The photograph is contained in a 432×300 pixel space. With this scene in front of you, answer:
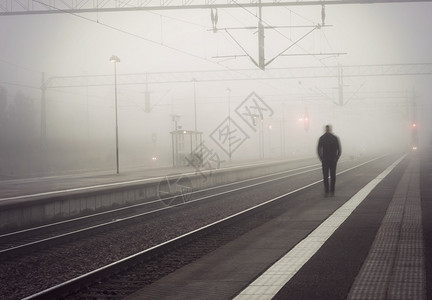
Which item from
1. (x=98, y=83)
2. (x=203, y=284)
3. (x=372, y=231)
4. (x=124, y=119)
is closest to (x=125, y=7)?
(x=372, y=231)

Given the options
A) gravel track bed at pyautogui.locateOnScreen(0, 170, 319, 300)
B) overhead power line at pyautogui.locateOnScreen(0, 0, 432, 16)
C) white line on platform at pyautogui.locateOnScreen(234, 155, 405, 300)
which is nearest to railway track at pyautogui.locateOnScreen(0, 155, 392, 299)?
gravel track bed at pyautogui.locateOnScreen(0, 170, 319, 300)

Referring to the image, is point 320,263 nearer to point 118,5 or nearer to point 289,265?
point 289,265

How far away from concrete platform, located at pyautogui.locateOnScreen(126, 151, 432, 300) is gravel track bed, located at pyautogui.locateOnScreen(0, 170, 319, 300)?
1967mm

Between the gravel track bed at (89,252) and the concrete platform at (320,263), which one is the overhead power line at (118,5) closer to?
the gravel track bed at (89,252)

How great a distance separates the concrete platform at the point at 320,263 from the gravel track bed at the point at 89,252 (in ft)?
6.45

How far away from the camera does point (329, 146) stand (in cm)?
1570

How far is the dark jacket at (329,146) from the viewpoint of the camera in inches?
617

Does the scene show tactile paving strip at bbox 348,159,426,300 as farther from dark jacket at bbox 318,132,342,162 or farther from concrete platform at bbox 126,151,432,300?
dark jacket at bbox 318,132,342,162

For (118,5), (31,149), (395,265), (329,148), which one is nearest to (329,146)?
(329,148)

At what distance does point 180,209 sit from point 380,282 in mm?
11642

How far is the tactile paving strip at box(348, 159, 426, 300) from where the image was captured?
5367 mm

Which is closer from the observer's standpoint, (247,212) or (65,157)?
(247,212)

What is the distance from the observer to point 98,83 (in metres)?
53.0

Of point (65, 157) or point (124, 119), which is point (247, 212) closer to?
point (65, 157)
